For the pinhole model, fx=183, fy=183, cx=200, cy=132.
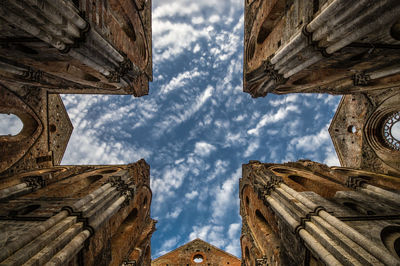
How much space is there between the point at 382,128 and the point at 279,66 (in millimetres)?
9470

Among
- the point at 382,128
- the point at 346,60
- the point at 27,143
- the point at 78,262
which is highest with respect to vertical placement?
the point at 346,60

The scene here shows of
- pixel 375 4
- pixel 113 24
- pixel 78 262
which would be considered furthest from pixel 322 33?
pixel 78 262

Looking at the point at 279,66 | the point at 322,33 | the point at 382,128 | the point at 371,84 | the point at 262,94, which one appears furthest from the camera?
the point at 262,94

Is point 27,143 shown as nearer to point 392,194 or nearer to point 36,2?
point 36,2

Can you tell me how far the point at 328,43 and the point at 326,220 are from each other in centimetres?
608

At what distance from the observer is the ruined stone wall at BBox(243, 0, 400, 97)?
5.06 meters

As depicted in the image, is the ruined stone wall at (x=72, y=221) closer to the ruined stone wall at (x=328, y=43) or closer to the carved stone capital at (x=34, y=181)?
the carved stone capital at (x=34, y=181)

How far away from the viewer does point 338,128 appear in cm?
1623

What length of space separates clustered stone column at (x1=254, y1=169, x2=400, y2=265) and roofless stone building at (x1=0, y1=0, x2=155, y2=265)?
7826 mm

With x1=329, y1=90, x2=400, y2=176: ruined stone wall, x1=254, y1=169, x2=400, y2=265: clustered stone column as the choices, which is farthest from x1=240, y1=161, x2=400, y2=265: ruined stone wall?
x1=329, y1=90, x2=400, y2=176: ruined stone wall

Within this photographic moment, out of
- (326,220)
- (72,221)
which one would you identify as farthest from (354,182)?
(72,221)

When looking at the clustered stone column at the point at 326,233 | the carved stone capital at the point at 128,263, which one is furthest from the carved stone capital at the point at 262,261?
the carved stone capital at the point at 128,263

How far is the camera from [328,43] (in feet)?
20.3

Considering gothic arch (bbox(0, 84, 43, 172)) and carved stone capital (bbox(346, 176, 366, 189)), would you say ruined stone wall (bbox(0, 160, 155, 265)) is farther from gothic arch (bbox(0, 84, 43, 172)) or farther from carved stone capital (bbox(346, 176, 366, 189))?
carved stone capital (bbox(346, 176, 366, 189))
